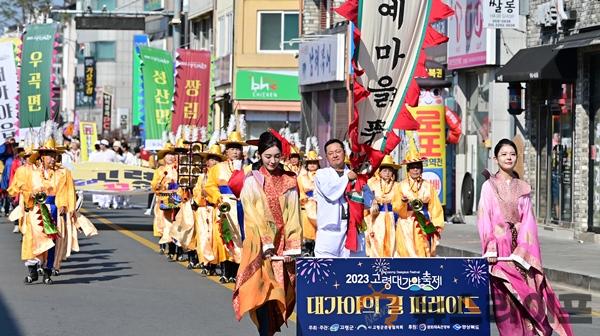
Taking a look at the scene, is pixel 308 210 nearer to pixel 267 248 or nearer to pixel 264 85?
pixel 267 248

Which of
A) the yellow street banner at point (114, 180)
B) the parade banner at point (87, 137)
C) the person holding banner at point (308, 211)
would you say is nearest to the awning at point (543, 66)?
the person holding banner at point (308, 211)

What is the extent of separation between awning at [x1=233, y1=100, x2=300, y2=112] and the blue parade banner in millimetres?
40688

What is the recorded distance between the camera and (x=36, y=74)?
28.7 m

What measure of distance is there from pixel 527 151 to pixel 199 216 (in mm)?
9552

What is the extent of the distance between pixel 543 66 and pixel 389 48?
14.6 m

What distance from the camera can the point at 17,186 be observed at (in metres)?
18.2

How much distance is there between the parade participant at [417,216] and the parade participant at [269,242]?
6797 millimetres

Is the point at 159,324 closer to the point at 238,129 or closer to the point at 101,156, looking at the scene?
the point at 238,129

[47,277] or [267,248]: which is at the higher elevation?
[267,248]

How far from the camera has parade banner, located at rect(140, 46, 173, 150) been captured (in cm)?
3756

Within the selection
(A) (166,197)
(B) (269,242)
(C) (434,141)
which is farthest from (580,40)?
(B) (269,242)

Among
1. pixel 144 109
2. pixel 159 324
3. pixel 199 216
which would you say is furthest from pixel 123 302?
pixel 144 109

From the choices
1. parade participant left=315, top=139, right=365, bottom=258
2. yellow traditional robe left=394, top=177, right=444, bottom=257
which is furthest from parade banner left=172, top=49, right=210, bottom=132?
parade participant left=315, top=139, right=365, bottom=258

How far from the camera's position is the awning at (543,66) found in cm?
2528
